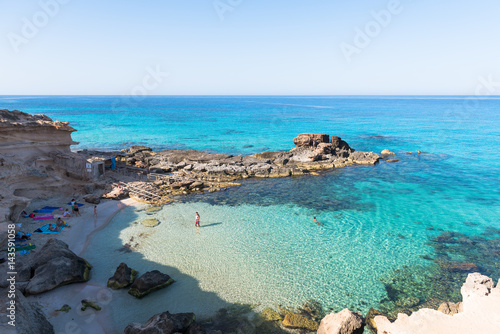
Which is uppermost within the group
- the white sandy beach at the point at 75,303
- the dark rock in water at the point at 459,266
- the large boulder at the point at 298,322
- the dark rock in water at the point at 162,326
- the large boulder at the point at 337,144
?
the large boulder at the point at 337,144

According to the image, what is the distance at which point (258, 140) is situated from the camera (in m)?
60.6

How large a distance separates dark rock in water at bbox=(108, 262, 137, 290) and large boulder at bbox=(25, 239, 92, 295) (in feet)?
5.26

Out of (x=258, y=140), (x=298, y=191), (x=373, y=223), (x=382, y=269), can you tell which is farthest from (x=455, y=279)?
(x=258, y=140)

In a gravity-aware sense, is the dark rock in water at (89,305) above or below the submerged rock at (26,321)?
below

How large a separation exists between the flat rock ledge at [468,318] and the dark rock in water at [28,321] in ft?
42.1

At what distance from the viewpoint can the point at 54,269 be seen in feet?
46.7

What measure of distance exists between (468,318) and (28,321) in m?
15.3

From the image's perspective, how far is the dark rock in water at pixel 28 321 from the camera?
372 inches

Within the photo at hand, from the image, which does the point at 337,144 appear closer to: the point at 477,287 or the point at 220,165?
the point at 220,165

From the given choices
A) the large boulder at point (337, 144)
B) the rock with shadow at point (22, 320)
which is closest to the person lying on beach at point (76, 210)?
the rock with shadow at point (22, 320)

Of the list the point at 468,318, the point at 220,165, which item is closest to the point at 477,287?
the point at 468,318

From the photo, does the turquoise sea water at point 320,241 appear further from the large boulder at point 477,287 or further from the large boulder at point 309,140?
the large boulder at point 309,140

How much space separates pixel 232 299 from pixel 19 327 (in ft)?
27.6

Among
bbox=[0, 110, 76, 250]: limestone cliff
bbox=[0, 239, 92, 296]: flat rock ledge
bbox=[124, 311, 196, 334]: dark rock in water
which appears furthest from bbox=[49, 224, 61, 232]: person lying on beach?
bbox=[124, 311, 196, 334]: dark rock in water
